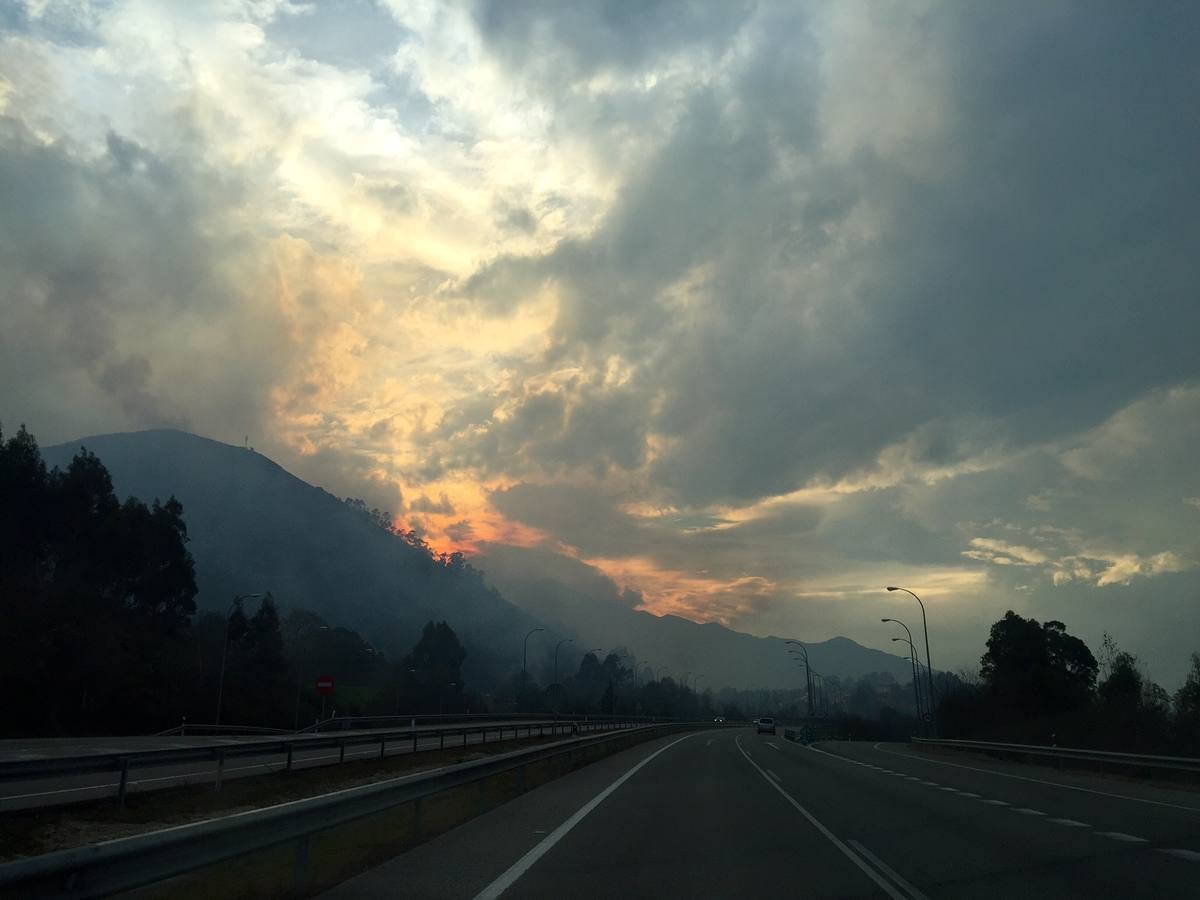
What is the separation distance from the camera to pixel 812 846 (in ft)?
39.8

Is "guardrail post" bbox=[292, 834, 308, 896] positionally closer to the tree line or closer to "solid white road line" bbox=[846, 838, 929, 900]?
"solid white road line" bbox=[846, 838, 929, 900]

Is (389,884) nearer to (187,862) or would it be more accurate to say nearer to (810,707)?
(187,862)

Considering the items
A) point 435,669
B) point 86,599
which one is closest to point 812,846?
point 86,599

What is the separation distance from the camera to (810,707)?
116 metres

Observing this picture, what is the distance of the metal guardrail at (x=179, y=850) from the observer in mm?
4789

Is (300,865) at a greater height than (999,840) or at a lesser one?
greater

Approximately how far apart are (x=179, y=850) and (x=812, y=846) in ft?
28.6

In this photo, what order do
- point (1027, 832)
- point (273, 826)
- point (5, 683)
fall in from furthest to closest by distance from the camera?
point (5, 683) → point (1027, 832) → point (273, 826)

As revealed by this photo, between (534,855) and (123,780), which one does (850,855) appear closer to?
(534,855)

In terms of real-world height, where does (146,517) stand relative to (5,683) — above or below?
above

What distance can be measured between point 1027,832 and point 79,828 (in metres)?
14.6

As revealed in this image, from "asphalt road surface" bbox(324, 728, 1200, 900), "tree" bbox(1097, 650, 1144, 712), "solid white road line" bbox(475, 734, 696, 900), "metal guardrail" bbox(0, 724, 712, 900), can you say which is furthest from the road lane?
"tree" bbox(1097, 650, 1144, 712)

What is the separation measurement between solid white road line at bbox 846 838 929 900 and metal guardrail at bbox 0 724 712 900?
18.9 feet

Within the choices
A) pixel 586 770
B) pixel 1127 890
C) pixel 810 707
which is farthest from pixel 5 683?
pixel 810 707
